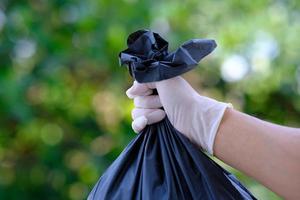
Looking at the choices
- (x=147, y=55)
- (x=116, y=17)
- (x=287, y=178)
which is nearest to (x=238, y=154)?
(x=287, y=178)

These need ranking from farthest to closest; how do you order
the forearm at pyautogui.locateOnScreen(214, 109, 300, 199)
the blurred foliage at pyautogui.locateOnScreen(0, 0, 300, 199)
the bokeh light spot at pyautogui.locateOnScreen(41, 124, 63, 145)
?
the bokeh light spot at pyautogui.locateOnScreen(41, 124, 63, 145) < the blurred foliage at pyautogui.locateOnScreen(0, 0, 300, 199) < the forearm at pyautogui.locateOnScreen(214, 109, 300, 199)

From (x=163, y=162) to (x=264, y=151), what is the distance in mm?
149

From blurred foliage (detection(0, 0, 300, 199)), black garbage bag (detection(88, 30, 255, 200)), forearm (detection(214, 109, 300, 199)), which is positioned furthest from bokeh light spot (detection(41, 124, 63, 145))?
forearm (detection(214, 109, 300, 199))

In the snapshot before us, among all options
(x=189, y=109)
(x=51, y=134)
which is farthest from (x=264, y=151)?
(x=51, y=134)

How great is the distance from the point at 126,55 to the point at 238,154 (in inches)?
8.5

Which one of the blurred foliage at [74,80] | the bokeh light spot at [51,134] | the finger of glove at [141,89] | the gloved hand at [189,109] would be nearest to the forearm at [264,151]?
the gloved hand at [189,109]

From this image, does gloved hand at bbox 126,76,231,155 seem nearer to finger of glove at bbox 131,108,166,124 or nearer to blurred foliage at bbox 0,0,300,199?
finger of glove at bbox 131,108,166,124

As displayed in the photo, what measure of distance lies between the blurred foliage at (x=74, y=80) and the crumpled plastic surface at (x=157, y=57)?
1.33 meters

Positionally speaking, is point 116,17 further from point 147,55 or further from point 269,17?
point 147,55

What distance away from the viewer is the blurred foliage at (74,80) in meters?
2.38

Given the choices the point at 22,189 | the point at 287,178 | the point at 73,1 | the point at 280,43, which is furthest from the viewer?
the point at 280,43

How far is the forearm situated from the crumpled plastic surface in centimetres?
10

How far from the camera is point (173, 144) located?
0.96m

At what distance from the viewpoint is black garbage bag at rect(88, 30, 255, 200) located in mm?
929
